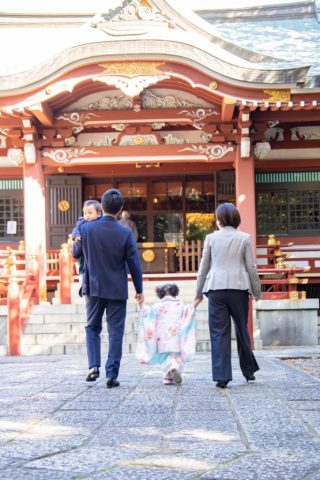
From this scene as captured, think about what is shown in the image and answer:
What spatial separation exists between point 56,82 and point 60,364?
554 centimetres

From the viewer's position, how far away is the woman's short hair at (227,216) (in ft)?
19.7

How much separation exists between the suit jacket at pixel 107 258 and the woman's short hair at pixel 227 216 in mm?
813

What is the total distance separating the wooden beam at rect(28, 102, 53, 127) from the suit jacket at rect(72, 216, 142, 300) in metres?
6.32

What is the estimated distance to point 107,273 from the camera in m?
6.05

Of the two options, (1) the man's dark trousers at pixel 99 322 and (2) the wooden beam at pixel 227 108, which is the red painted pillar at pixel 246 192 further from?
(1) the man's dark trousers at pixel 99 322

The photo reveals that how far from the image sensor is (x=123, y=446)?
362 centimetres

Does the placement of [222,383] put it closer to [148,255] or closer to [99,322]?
[99,322]

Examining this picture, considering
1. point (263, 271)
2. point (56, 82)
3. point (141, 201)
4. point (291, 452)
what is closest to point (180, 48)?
point (56, 82)

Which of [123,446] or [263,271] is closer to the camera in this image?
[123,446]

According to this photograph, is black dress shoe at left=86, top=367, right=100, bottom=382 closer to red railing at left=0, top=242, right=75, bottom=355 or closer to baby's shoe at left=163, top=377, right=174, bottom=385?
baby's shoe at left=163, top=377, right=174, bottom=385

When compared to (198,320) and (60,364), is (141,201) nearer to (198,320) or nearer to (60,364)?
(198,320)

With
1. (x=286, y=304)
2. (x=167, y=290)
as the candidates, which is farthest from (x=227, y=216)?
(x=286, y=304)

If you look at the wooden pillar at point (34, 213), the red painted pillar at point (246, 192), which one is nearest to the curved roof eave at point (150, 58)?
the red painted pillar at point (246, 192)

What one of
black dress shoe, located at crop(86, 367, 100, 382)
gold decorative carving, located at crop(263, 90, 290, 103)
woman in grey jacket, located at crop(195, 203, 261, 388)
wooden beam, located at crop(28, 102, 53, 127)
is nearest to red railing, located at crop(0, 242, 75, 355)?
wooden beam, located at crop(28, 102, 53, 127)
